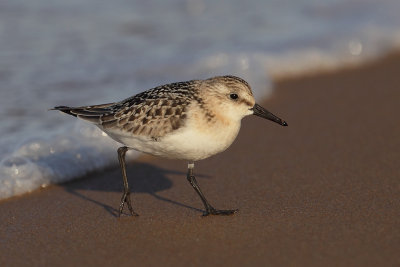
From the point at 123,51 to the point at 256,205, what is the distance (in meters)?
5.31

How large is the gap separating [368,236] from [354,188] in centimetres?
109

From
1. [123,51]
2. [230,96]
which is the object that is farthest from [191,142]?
[123,51]

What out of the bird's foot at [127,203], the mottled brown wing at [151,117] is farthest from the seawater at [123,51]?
the mottled brown wing at [151,117]

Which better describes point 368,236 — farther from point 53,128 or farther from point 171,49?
point 171,49

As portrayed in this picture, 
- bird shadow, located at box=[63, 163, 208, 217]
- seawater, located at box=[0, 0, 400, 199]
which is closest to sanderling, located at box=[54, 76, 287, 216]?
bird shadow, located at box=[63, 163, 208, 217]

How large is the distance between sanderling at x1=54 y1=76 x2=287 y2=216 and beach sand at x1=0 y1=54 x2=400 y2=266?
390 millimetres

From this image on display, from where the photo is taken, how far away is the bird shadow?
601 cm

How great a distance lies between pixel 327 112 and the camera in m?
7.69

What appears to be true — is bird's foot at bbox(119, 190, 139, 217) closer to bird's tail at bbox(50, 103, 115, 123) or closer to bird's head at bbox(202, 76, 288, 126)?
bird's tail at bbox(50, 103, 115, 123)

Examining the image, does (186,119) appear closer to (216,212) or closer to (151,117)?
(151,117)

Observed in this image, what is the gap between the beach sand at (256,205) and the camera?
14.7 ft

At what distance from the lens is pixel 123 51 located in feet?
33.2

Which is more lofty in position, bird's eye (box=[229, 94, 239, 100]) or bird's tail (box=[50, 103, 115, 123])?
bird's eye (box=[229, 94, 239, 100])

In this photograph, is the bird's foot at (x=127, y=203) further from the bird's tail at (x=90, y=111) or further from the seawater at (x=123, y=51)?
the seawater at (x=123, y=51)
